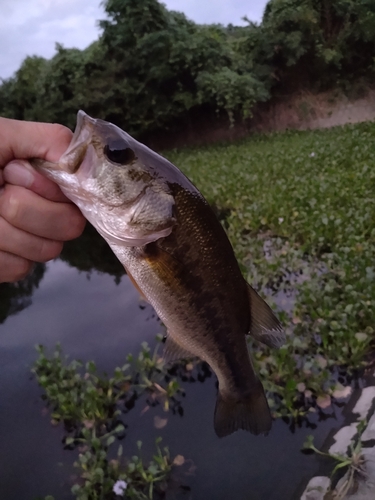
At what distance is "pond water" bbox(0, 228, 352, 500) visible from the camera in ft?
8.49

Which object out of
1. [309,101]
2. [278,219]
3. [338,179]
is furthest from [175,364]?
[309,101]

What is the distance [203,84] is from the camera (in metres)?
16.1

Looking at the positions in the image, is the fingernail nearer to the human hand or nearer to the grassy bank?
the human hand

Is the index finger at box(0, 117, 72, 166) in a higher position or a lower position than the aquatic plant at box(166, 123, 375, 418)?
higher

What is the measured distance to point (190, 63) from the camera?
1631 centimetres

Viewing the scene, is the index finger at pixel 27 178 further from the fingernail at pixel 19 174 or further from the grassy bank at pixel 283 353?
the grassy bank at pixel 283 353

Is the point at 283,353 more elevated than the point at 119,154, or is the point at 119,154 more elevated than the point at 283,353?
the point at 119,154

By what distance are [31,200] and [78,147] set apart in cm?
27

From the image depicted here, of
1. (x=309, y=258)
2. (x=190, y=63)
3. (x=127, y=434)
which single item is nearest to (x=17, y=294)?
(x=127, y=434)

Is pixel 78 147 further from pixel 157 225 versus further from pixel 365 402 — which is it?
pixel 365 402

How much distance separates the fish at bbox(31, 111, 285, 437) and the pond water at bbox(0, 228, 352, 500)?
4.98ft

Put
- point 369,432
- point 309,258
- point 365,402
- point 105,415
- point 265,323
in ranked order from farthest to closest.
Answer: point 309,258
point 105,415
point 365,402
point 369,432
point 265,323

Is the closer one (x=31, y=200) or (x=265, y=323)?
(x=31, y=200)

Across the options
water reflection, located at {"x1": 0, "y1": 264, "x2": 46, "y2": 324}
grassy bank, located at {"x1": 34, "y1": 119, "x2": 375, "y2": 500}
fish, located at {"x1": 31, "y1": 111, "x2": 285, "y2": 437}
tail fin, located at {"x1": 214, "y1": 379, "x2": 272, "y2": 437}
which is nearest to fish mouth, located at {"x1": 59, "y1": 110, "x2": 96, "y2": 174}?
fish, located at {"x1": 31, "y1": 111, "x2": 285, "y2": 437}
